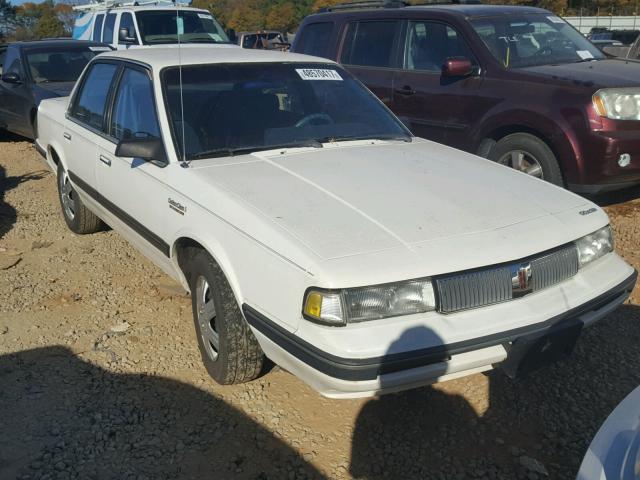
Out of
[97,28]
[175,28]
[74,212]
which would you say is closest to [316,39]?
[74,212]

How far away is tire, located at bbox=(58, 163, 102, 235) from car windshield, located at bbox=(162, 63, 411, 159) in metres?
1.98

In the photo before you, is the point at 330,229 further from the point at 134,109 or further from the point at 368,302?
the point at 134,109

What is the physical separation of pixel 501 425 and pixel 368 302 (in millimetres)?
1042

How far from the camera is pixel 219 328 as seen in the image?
3139mm

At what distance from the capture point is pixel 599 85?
528 centimetres

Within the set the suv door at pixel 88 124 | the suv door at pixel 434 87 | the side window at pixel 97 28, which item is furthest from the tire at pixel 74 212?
the side window at pixel 97 28

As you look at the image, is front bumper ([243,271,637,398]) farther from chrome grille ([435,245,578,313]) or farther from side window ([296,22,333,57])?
side window ([296,22,333,57])

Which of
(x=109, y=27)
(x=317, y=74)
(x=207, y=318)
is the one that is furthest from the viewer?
(x=109, y=27)

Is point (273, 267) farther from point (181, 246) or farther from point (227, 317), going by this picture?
point (181, 246)

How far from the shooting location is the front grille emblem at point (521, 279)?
2744mm

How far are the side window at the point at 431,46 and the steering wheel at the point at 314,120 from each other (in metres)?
2.58

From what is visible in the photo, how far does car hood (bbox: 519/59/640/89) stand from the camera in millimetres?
5348

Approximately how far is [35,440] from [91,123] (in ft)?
8.41

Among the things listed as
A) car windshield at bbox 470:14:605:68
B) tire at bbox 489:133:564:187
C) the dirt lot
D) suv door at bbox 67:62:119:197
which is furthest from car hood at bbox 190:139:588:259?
car windshield at bbox 470:14:605:68
